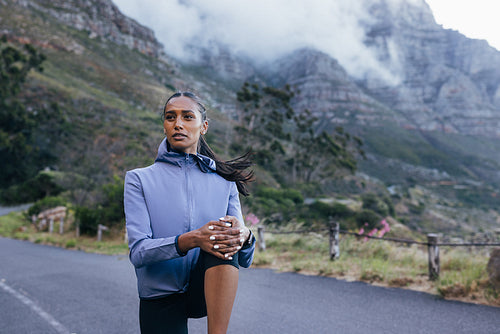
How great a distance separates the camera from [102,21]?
9500cm

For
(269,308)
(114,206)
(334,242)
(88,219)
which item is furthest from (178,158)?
(88,219)

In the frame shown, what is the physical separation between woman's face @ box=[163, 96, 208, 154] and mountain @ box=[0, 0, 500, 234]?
259 millimetres

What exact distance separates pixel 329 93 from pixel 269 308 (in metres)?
121

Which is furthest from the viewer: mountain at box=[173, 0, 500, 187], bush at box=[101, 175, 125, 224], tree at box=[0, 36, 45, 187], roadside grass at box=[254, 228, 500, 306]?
mountain at box=[173, 0, 500, 187]

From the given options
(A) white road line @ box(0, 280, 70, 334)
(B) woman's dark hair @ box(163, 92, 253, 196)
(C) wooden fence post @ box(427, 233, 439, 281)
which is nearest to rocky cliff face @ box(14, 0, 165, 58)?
(A) white road line @ box(0, 280, 70, 334)

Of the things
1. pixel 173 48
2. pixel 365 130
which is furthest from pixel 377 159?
pixel 173 48

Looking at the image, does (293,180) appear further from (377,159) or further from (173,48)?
(173,48)

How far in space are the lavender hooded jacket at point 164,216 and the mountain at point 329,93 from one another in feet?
1.63

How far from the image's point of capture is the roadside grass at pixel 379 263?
15.5 feet

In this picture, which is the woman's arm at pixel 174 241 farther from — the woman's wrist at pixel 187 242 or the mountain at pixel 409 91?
the mountain at pixel 409 91

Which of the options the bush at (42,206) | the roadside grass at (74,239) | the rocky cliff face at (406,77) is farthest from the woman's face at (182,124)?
the rocky cliff face at (406,77)

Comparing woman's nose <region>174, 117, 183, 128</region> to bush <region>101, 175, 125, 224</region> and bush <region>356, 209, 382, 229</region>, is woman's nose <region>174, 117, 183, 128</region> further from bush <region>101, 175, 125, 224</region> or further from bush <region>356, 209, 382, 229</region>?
bush <region>356, 209, 382, 229</region>

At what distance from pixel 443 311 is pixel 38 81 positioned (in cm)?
4827

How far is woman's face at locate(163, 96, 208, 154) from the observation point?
1635 millimetres
